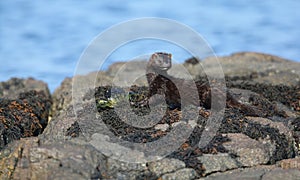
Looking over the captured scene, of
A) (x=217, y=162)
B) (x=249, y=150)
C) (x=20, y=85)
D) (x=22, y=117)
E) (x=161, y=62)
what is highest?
(x=20, y=85)

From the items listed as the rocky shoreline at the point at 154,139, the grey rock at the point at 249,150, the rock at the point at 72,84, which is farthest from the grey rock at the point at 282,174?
the rock at the point at 72,84

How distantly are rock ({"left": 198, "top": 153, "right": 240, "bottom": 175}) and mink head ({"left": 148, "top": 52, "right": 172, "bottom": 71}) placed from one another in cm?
216

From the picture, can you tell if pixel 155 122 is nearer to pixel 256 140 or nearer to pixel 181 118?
pixel 181 118

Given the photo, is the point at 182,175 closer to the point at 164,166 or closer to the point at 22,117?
the point at 164,166

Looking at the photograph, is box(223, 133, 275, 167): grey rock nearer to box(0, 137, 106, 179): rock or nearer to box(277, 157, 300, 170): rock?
box(277, 157, 300, 170): rock

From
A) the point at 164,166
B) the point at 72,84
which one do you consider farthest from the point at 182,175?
the point at 72,84

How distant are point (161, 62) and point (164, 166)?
2.44 metres

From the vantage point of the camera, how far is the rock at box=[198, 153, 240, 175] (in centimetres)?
717

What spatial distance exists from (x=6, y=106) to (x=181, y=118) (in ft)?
10.9

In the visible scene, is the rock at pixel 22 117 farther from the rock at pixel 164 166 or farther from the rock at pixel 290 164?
the rock at pixel 290 164

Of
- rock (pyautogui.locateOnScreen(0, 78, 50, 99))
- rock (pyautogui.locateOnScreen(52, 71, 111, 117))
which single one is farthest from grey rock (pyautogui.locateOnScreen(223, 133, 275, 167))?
rock (pyautogui.locateOnScreen(0, 78, 50, 99))

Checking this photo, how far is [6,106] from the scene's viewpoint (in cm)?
1002

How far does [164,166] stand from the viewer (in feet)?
23.1

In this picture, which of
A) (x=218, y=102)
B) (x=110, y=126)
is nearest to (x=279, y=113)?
(x=218, y=102)
